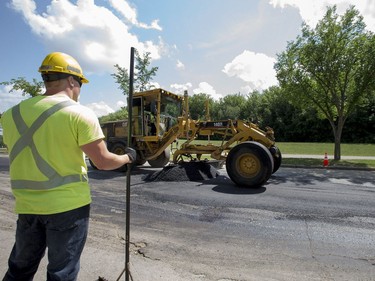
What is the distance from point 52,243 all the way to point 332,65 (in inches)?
576

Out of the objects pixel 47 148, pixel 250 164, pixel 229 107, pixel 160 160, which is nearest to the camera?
pixel 47 148

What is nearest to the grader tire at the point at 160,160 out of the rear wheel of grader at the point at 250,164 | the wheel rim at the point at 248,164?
the rear wheel of grader at the point at 250,164

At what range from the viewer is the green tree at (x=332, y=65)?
13.3 metres

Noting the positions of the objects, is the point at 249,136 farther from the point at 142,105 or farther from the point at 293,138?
the point at 293,138

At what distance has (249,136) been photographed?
8.72 m

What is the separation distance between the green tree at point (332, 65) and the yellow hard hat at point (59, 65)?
14039mm

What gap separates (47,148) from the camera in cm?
181

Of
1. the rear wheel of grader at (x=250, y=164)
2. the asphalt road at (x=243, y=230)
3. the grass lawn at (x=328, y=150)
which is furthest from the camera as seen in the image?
the grass lawn at (x=328, y=150)

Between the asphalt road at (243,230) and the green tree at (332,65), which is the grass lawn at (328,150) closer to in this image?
the green tree at (332,65)

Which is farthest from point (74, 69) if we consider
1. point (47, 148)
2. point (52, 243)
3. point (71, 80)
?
point (52, 243)

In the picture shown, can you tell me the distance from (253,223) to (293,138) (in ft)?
153

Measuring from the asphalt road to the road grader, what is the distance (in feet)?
1.94

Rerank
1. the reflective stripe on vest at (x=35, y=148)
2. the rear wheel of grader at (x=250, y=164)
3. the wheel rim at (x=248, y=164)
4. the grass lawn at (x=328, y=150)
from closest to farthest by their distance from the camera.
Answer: the reflective stripe on vest at (x=35, y=148) < the rear wheel of grader at (x=250, y=164) < the wheel rim at (x=248, y=164) < the grass lawn at (x=328, y=150)

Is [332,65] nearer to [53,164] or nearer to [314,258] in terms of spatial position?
[314,258]
